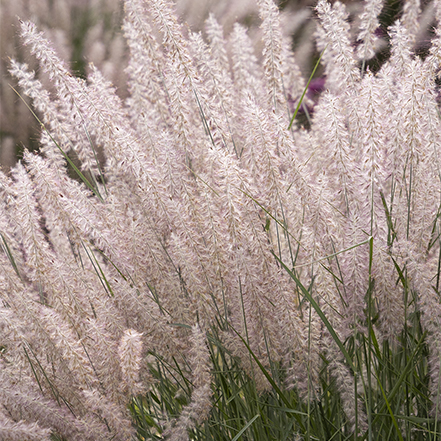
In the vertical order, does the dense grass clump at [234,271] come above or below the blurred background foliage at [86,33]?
below

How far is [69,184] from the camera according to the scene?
92 cm

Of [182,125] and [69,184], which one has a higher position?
[182,125]

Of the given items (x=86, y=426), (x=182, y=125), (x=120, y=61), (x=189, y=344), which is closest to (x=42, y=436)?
(x=86, y=426)

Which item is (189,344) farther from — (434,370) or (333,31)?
(333,31)

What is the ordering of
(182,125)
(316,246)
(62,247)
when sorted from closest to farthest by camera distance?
(316,246) → (182,125) → (62,247)

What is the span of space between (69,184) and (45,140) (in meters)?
0.18

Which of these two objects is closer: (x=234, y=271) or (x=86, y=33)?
(x=234, y=271)

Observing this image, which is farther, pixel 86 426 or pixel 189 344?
pixel 189 344

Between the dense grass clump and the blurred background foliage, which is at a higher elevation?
the blurred background foliage

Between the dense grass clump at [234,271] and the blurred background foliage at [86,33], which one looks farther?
the blurred background foliage at [86,33]

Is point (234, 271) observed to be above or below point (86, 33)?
below

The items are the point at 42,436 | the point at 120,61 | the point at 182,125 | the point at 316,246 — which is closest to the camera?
the point at 42,436

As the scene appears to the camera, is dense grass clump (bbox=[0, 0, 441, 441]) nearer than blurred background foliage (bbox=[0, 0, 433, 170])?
Yes

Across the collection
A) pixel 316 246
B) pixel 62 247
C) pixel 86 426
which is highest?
pixel 316 246
